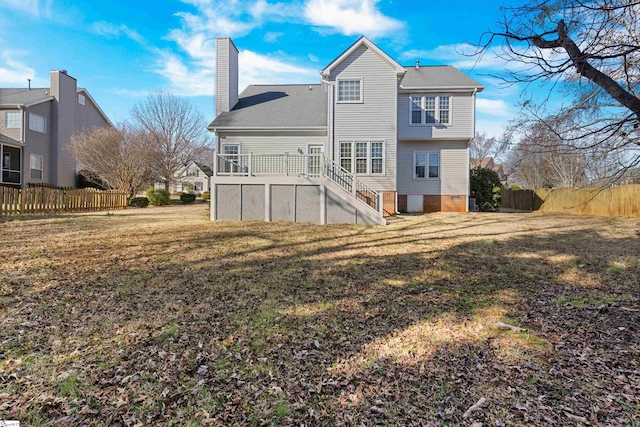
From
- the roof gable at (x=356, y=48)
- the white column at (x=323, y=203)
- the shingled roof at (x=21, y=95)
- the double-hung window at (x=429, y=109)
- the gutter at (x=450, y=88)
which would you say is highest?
the shingled roof at (x=21, y=95)

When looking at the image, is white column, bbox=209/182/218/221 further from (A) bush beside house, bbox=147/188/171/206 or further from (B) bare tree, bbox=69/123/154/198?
(A) bush beside house, bbox=147/188/171/206

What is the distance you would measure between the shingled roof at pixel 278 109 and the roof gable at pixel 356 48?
92.1 inches

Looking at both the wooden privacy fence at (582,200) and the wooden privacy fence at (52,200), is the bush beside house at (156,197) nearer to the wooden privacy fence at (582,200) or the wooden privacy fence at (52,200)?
the wooden privacy fence at (52,200)

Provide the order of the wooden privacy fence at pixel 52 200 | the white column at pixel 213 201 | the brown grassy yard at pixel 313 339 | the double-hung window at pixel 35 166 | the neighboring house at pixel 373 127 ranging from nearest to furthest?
the brown grassy yard at pixel 313 339 < the wooden privacy fence at pixel 52 200 < the white column at pixel 213 201 < the neighboring house at pixel 373 127 < the double-hung window at pixel 35 166

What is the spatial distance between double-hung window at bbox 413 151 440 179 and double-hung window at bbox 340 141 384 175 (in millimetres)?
2502

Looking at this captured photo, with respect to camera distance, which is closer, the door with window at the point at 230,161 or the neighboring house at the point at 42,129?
the door with window at the point at 230,161

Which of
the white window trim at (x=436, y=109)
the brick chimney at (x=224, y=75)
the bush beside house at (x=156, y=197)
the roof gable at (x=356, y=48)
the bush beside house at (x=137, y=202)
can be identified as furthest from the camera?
the bush beside house at (x=156, y=197)

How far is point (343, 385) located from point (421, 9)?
12032 millimetres

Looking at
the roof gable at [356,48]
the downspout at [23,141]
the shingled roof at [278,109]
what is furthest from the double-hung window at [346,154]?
the downspout at [23,141]

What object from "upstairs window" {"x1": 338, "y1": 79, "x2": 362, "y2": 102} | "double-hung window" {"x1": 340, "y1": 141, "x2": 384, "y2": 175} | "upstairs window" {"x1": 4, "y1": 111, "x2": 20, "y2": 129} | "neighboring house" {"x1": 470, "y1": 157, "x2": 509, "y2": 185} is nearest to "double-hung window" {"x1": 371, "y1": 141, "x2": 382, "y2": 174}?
"double-hung window" {"x1": 340, "y1": 141, "x2": 384, "y2": 175}

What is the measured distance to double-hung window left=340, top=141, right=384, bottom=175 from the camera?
51.9ft

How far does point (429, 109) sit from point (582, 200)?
37.2 feet

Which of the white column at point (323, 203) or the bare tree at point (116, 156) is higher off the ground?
the bare tree at point (116, 156)

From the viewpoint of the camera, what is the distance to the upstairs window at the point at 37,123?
77.3 feet
